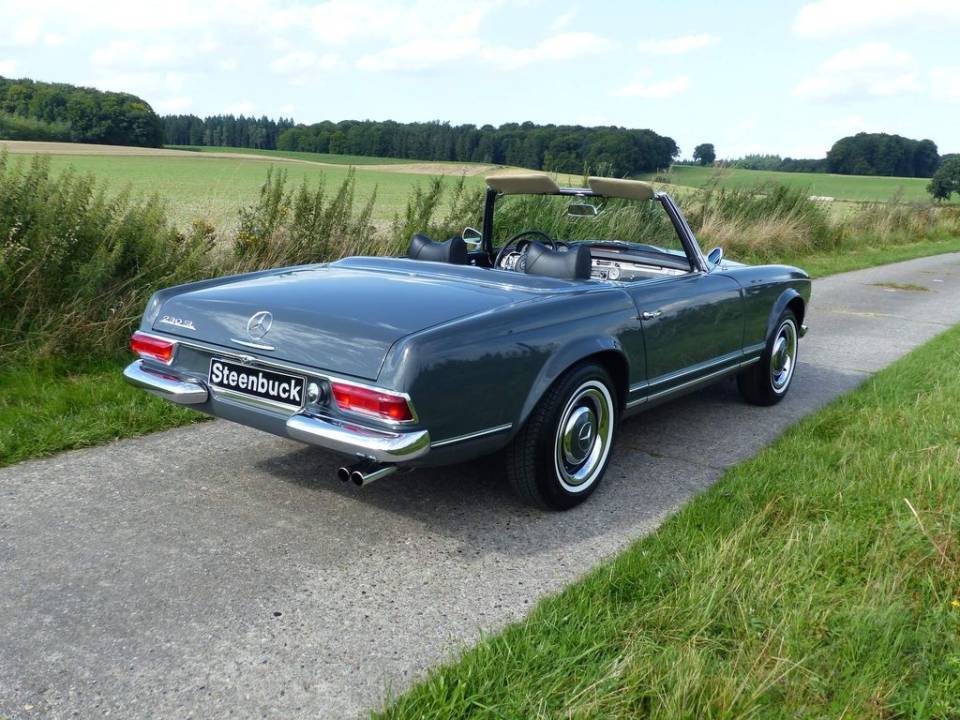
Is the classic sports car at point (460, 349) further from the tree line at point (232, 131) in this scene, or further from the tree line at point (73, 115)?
the tree line at point (232, 131)

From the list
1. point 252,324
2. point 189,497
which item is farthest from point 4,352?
point 252,324

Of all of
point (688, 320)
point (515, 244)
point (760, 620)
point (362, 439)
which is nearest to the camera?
point (760, 620)

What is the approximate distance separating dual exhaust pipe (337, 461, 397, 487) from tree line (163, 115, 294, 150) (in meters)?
66.9

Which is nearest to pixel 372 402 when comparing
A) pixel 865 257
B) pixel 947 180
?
pixel 865 257

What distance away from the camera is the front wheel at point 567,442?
11.8 feet

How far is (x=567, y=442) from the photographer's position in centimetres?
380

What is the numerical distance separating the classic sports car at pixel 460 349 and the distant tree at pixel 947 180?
47.7 metres

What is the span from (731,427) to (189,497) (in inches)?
127

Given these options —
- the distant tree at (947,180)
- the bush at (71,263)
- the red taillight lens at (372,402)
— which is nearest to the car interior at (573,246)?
the red taillight lens at (372,402)

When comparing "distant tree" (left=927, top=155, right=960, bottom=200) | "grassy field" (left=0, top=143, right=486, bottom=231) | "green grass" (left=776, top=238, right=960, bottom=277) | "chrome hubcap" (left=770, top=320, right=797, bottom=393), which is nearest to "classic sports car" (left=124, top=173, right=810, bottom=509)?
"chrome hubcap" (left=770, top=320, right=797, bottom=393)

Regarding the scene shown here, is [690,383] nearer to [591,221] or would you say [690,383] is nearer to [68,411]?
[68,411]

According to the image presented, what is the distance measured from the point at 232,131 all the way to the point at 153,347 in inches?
2782

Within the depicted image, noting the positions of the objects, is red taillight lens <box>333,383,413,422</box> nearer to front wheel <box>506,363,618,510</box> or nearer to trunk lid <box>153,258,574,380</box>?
trunk lid <box>153,258,574,380</box>

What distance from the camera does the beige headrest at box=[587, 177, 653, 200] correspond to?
15.1ft
